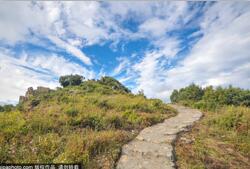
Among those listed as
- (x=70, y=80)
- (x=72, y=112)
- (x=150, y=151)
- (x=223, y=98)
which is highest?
(x=70, y=80)

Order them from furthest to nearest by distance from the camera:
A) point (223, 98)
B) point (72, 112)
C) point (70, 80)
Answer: point (70, 80) < point (223, 98) < point (72, 112)

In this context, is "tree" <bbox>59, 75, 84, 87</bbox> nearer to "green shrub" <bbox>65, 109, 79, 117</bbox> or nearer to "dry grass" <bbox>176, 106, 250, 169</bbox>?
"green shrub" <bbox>65, 109, 79, 117</bbox>

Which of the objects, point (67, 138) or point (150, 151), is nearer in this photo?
point (150, 151)

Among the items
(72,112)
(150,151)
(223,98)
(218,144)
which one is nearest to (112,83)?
(223,98)

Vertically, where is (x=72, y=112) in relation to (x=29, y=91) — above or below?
below

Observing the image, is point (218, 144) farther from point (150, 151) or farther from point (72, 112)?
point (72, 112)

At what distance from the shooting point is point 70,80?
34719 mm

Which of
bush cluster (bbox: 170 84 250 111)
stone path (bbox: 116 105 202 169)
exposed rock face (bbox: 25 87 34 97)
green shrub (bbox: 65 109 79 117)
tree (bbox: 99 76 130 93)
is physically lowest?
stone path (bbox: 116 105 202 169)

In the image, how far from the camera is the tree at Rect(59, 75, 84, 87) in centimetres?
3466

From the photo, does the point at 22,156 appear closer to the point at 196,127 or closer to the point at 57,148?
the point at 57,148

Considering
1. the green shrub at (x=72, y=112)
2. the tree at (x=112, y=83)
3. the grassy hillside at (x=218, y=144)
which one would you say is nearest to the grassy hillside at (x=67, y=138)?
the green shrub at (x=72, y=112)

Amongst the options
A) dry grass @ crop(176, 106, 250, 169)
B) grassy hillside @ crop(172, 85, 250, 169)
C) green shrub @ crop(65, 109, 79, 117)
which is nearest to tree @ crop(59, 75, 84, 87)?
green shrub @ crop(65, 109, 79, 117)

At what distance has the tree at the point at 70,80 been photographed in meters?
34.7

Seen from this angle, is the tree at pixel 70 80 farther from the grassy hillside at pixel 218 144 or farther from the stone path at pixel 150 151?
the stone path at pixel 150 151
